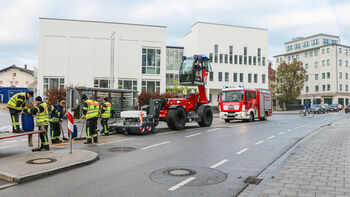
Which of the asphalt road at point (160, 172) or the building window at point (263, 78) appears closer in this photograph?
the asphalt road at point (160, 172)

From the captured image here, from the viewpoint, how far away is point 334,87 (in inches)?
3083

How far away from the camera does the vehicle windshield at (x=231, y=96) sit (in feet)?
72.2

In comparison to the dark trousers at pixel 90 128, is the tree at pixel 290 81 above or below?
above

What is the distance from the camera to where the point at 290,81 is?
62.9 m

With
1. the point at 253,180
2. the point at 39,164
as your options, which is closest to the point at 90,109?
the point at 39,164

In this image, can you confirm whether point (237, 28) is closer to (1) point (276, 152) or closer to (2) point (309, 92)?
(2) point (309, 92)

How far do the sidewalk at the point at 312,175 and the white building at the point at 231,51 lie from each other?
45526mm

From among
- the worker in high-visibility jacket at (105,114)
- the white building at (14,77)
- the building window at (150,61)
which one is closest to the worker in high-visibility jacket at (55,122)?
the worker in high-visibility jacket at (105,114)

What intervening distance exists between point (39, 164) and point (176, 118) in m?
9.25

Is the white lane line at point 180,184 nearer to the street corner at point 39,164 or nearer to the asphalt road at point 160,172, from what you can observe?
the asphalt road at point 160,172

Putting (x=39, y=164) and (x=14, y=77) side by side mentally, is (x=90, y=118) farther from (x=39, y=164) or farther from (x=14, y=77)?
(x=14, y=77)

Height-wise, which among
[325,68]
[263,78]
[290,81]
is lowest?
[290,81]

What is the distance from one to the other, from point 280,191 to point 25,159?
6.13m

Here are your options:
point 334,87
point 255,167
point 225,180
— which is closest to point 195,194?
point 225,180
